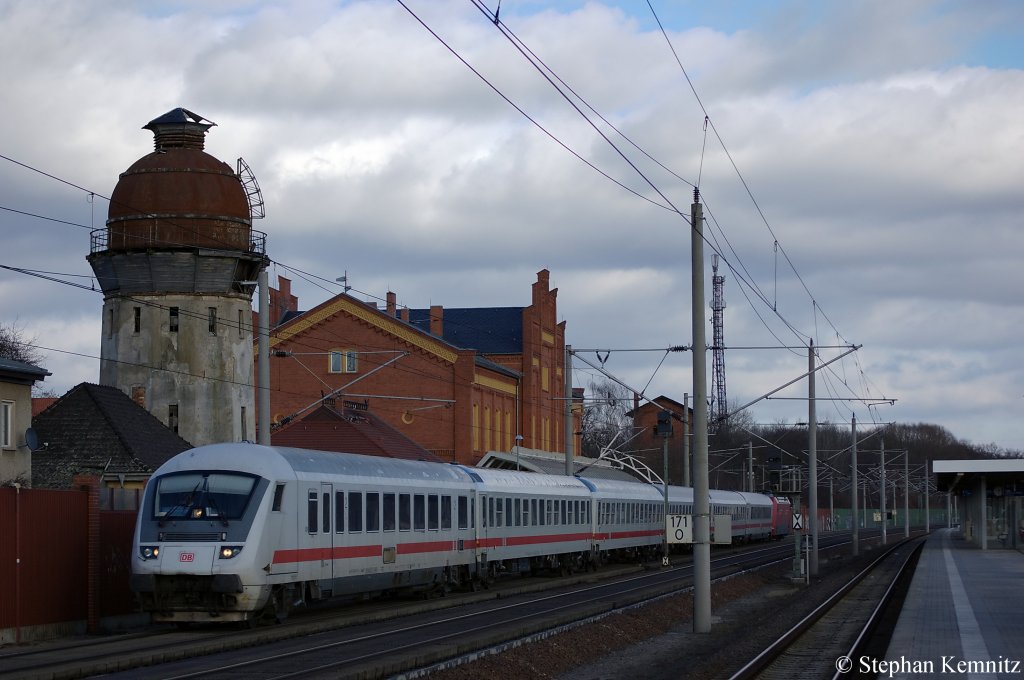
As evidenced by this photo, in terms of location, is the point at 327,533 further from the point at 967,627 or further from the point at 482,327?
the point at 482,327

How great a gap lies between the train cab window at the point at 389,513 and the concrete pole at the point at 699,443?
20.7 feet

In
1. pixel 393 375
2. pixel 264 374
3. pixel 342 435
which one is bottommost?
pixel 342 435

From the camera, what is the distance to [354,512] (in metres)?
25.5

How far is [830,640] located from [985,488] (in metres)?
46.2

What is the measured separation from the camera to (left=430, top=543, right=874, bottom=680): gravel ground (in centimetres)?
1797

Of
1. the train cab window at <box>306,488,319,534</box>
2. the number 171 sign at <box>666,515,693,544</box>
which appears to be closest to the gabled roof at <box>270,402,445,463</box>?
the number 171 sign at <box>666,515,693,544</box>

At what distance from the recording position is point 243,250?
48.4 meters

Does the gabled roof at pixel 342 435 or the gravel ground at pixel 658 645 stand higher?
the gabled roof at pixel 342 435

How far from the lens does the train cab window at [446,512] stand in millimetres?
30511

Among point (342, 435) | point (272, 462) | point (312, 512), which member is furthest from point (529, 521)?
point (342, 435)

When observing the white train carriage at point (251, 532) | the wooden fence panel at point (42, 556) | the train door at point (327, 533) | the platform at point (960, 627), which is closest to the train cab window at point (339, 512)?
the white train carriage at point (251, 532)

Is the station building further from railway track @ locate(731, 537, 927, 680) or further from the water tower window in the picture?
the water tower window

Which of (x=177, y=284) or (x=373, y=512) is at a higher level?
(x=177, y=284)

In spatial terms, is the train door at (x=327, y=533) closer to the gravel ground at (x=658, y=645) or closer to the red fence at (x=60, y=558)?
the red fence at (x=60, y=558)
